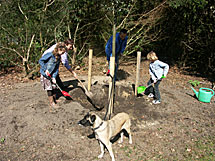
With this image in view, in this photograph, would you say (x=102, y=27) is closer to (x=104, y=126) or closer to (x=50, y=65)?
(x=50, y=65)

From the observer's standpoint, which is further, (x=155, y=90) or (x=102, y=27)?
(x=102, y=27)

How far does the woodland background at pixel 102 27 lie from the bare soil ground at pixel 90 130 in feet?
8.29

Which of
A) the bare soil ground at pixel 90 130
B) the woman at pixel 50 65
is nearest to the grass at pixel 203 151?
the bare soil ground at pixel 90 130

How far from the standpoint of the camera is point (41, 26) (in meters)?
6.91

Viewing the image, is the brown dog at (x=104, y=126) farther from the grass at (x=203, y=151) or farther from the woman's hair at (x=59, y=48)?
the woman's hair at (x=59, y=48)

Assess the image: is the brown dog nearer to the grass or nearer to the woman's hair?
the grass

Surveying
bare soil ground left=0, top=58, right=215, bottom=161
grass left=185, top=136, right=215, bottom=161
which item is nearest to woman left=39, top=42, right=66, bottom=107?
bare soil ground left=0, top=58, right=215, bottom=161

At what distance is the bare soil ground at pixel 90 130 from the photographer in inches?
125

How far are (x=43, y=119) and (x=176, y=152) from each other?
2.88 m

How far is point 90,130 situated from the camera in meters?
3.72

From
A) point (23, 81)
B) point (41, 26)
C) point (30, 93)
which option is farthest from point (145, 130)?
point (41, 26)

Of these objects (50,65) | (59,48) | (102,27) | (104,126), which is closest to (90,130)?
(104,126)

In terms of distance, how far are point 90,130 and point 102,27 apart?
7066mm

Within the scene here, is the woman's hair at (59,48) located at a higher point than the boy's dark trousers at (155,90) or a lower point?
higher
